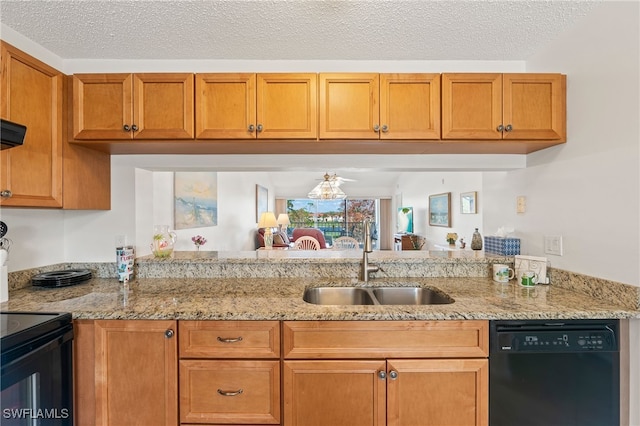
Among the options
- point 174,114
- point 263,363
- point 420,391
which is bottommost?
point 420,391

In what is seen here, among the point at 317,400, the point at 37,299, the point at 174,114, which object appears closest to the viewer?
the point at 317,400

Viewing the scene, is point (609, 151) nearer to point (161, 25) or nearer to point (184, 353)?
point (184, 353)

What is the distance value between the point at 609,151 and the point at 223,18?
2.03 meters

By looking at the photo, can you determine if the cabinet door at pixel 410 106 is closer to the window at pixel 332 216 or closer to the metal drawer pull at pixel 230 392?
the metal drawer pull at pixel 230 392

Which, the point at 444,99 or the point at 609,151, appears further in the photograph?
the point at 444,99

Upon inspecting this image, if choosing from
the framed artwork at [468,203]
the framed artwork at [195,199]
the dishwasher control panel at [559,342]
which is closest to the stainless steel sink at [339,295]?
the dishwasher control panel at [559,342]

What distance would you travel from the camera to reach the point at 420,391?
1381mm

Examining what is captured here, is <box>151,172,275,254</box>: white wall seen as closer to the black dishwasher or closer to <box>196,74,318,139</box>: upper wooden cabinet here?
<box>196,74,318,139</box>: upper wooden cabinet

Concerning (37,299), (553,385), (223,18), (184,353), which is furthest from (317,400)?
(223,18)

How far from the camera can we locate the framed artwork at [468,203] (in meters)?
4.68

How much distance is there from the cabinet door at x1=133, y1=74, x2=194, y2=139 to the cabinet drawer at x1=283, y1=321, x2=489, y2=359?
1.21m

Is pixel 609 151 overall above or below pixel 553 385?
above

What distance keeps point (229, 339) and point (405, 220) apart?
7.31 m

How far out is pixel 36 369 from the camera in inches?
48.3
